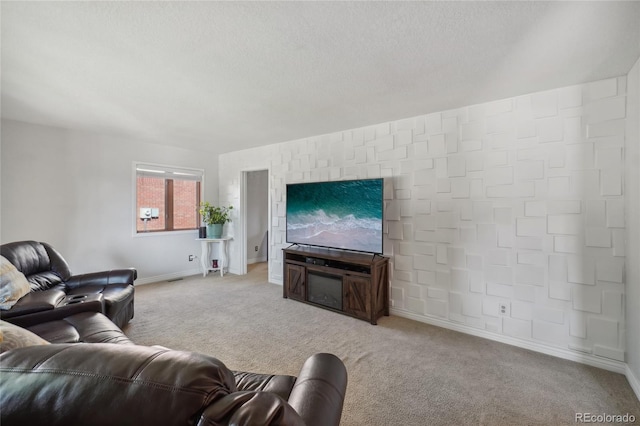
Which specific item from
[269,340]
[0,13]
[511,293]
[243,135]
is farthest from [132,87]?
[511,293]

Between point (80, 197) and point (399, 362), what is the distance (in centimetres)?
485

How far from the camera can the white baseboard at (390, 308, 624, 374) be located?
2257mm

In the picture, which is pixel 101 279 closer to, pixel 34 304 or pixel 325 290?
pixel 34 304

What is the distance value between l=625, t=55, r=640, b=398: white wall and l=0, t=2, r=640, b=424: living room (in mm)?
22

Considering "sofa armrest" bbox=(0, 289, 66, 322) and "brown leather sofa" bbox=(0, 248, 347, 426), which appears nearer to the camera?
"brown leather sofa" bbox=(0, 248, 347, 426)

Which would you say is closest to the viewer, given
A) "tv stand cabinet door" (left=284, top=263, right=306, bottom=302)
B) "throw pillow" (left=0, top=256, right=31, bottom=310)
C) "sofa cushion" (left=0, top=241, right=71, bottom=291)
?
"throw pillow" (left=0, top=256, right=31, bottom=310)

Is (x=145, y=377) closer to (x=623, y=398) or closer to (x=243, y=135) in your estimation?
(x=623, y=398)

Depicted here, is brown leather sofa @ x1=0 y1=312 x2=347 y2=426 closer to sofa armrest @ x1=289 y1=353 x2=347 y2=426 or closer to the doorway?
sofa armrest @ x1=289 y1=353 x2=347 y2=426

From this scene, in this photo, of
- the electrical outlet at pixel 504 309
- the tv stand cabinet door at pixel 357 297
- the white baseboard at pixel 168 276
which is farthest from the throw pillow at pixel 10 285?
the electrical outlet at pixel 504 309

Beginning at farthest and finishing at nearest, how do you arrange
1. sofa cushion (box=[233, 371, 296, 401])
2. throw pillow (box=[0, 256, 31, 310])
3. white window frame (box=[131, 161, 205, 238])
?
white window frame (box=[131, 161, 205, 238]) → throw pillow (box=[0, 256, 31, 310]) → sofa cushion (box=[233, 371, 296, 401])

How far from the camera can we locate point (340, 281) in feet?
11.3

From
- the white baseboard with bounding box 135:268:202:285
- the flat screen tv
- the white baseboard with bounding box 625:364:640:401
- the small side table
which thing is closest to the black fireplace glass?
the flat screen tv

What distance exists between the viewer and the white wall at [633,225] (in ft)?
6.47

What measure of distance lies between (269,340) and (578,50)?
343 cm
